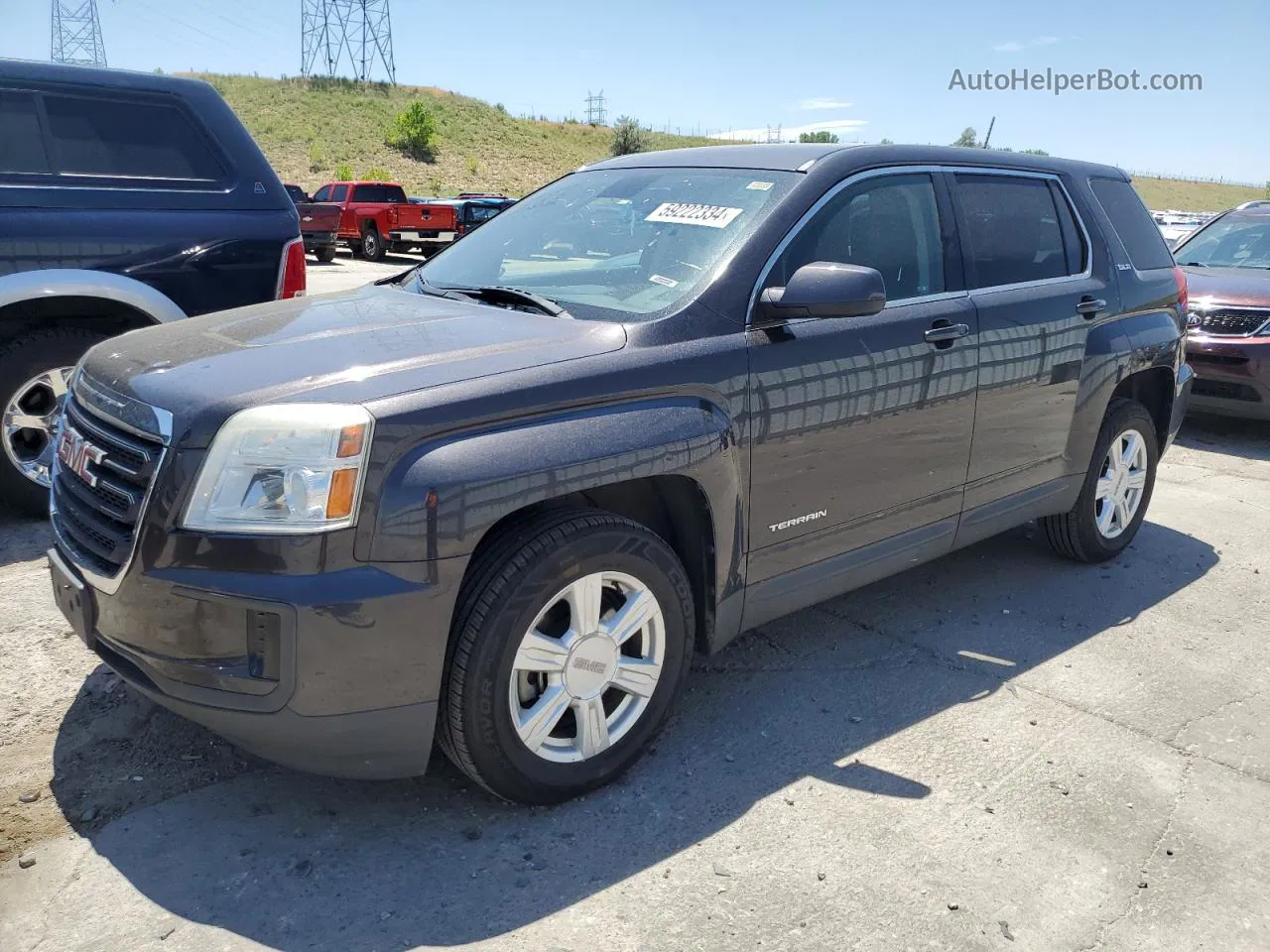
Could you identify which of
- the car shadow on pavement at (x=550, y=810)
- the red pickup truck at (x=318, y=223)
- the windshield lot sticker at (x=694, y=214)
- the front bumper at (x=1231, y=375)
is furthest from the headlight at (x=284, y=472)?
the red pickup truck at (x=318, y=223)

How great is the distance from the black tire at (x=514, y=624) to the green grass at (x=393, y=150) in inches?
1923

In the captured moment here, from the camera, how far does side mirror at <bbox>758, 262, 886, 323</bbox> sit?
312cm

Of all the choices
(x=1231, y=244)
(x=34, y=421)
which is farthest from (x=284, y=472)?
(x=1231, y=244)

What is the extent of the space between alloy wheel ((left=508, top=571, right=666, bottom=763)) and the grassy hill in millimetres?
48662

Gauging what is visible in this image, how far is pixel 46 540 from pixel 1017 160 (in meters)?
4.78

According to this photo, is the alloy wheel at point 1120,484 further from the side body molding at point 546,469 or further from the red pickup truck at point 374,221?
the red pickup truck at point 374,221

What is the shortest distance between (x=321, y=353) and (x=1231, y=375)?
7.67m

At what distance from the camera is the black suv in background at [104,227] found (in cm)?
483

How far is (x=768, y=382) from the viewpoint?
3248 mm

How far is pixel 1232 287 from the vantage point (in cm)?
838

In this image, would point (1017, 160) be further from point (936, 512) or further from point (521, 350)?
point (521, 350)

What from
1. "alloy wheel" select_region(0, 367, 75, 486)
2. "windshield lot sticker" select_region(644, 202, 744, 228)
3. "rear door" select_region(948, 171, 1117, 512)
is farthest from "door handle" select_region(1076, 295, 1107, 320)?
"alloy wheel" select_region(0, 367, 75, 486)

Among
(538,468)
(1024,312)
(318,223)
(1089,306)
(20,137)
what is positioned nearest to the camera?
(538,468)

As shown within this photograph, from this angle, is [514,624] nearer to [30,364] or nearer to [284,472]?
[284,472]
